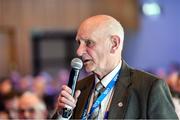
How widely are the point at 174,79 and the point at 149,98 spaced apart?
292 cm

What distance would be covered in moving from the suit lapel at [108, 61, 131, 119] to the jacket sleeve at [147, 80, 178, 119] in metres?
0.13

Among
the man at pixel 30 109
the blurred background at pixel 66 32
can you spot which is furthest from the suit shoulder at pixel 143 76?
the blurred background at pixel 66 32

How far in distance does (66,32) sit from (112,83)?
851cm

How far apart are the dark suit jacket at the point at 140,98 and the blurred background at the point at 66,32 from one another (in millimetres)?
7490

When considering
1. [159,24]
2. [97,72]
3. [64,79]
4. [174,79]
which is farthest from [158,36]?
[97,72]

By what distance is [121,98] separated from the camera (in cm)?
219

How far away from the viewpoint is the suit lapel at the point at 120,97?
7.05ft

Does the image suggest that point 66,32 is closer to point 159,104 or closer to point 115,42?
point 115,42

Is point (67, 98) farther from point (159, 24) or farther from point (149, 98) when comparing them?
point (159, 24)

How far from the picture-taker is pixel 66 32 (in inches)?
421

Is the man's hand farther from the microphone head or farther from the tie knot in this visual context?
the tie knot

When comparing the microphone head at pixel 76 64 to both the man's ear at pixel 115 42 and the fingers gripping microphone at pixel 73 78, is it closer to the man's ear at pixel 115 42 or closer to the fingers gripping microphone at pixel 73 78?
the fingers gripping microphone at pixel 73 78

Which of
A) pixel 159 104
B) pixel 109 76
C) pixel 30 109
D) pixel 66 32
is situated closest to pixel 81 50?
pixel 109 76

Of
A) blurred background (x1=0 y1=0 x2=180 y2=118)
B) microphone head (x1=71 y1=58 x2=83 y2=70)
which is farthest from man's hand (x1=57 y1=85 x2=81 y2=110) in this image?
blurred background (x1=0 y1=0 x2=180 y2=118)
